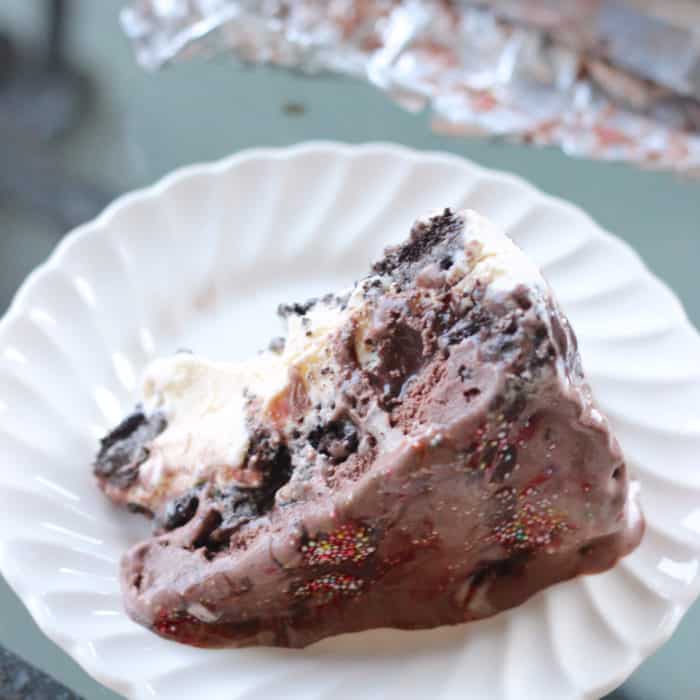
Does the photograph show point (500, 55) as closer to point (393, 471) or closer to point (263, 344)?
point (263, 344)

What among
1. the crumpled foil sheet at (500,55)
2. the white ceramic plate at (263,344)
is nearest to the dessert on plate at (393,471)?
the white ceramic plate at (263,344)

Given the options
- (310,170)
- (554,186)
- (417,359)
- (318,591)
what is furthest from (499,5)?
(318,591)

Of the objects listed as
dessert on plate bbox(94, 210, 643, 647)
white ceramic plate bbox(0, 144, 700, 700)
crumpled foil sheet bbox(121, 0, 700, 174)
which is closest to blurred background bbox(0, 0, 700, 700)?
crumpled foil sheet bbox(121, 0, 700, 174)

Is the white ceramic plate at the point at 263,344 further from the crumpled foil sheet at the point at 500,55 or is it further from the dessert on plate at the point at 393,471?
the crumpled foil sheet at the point at 500,55

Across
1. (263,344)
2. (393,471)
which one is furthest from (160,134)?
(393,471)

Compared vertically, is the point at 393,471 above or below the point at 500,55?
above

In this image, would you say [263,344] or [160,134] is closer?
[263,344]

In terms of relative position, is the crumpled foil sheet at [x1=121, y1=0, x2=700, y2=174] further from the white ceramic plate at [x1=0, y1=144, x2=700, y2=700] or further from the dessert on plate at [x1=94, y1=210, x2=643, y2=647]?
the dessert on plate at [x1=94, y1=210, x2=643, y2=647]
